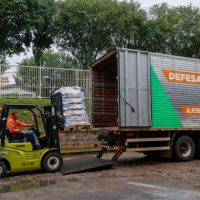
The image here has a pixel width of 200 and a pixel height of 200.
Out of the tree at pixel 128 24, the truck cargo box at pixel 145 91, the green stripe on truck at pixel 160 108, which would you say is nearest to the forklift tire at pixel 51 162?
the truck cargo box at pixel 145 91

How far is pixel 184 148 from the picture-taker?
13.8 meters

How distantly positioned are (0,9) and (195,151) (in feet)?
43.7

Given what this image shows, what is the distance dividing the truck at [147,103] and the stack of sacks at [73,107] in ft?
7.98

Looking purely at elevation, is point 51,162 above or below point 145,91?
below

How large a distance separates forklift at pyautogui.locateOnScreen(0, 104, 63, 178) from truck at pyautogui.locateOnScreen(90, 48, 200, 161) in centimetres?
211

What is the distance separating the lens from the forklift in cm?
1038

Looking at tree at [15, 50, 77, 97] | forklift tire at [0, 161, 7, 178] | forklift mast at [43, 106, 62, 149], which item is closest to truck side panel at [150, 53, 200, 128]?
forklift mast at [43, 106, 62, 149]

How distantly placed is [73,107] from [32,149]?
17.9 ft

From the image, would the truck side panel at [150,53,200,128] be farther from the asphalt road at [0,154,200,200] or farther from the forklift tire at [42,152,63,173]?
the forklift tire at [42,152,63,173]

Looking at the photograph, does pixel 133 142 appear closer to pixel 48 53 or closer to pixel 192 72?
pixel 192 72

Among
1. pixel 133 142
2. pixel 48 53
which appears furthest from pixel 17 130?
pixel 48 53

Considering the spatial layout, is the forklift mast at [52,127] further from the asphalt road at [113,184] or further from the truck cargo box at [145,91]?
the truck cargo box at [145,91]

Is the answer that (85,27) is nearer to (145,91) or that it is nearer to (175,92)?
(175,92)

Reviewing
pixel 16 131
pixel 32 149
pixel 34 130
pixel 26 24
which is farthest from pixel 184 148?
pixel 26 24
